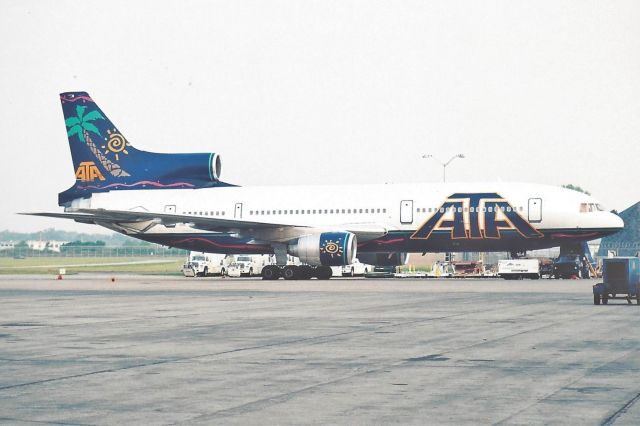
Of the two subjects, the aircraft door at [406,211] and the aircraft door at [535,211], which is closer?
the aircraft door at [535,211]

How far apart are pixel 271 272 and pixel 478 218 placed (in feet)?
40.0

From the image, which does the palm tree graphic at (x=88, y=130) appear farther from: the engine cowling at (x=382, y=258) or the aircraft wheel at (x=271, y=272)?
the engine cowling at (x=382, y=258)

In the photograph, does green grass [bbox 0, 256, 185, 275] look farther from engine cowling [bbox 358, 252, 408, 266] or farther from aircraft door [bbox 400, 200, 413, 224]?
aircraft door [bbox 400, 200, 413, 224]

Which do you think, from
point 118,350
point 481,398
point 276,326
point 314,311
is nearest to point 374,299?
point 314,311

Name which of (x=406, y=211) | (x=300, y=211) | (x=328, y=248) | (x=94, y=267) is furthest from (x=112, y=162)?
(x=94, y=267)

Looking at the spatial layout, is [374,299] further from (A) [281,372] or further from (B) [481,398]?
(B) [481,398]

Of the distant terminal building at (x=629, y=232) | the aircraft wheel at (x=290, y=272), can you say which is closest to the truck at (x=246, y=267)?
the aircraft wheel at (x=290, y=272)

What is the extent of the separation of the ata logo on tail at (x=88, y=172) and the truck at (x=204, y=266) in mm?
11815

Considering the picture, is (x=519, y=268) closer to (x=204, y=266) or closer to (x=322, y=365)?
(x=204, y=266)

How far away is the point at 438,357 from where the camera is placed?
15070 mm

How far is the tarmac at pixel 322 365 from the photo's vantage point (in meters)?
10.1

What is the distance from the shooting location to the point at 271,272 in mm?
53688

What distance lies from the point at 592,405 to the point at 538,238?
40416 millimetres

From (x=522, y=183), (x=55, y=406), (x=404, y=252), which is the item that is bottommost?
(x=55, y=406)
